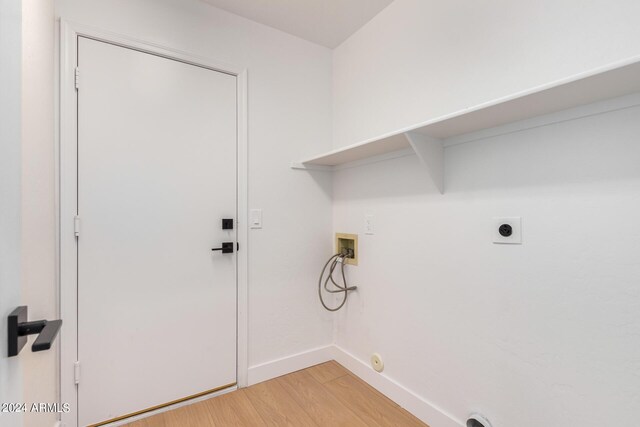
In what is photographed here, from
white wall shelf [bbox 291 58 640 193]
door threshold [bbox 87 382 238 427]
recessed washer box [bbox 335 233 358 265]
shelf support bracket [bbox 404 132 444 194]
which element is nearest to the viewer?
white wall shelf [bbox 291 58 640 193]

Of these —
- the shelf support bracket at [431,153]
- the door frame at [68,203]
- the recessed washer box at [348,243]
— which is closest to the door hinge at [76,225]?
the door frame at [68,203]

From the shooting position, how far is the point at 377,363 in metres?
1.86

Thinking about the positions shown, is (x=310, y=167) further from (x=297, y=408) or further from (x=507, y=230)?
(x=297, y=408)

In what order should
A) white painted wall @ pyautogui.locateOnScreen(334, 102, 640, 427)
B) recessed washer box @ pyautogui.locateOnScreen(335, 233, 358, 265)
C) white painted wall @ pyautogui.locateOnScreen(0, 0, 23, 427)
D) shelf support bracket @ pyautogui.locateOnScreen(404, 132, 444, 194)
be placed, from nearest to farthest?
white painted wall @ pyautogui.locateOnScreen(0, 0, 23, 427) → white painted wall @ pyautogui.locateOnScreen(334, 102, 640, 427) → shelf support bracket @ pyautogui.locateOnScreen(404, 132, 444, 194) → recessed washer box @ pyautogui.locateOnScreen(335, 233, 358, 265)

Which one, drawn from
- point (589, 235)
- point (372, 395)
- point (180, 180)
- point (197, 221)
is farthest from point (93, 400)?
point (589, 235)

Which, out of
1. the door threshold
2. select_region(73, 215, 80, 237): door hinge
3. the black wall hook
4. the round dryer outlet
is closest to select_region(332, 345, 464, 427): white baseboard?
the round dryer outlet

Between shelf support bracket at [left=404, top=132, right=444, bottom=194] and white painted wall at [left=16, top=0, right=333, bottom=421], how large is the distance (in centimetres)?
98

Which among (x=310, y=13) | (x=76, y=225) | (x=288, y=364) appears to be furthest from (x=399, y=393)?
(x=310, y=13)

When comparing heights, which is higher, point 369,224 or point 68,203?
point 68,203

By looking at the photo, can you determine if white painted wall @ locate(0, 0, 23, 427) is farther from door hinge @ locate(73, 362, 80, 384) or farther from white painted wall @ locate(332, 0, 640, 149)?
white painted wall @ locate(332, 0, 640, 149)

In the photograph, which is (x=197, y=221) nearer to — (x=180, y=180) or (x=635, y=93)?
(x=180, y=180)

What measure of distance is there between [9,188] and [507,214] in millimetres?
1566

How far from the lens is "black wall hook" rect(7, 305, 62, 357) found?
51cm

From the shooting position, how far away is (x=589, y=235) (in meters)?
1.03
